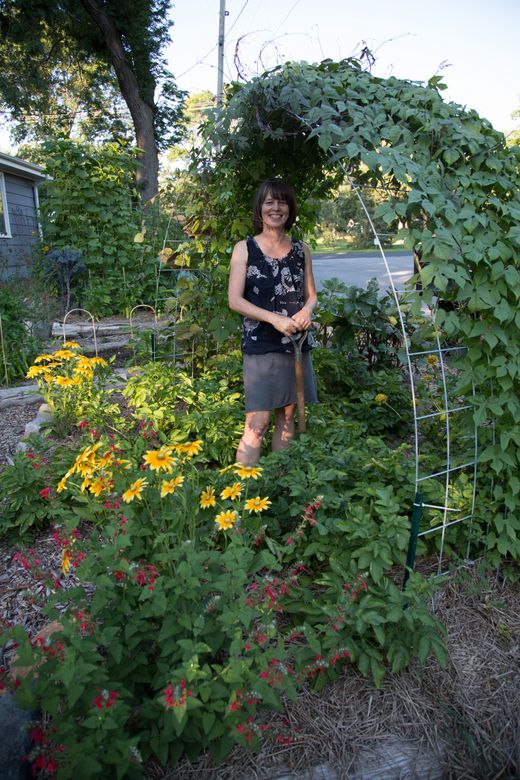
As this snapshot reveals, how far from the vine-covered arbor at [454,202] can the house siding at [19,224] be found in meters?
7.25

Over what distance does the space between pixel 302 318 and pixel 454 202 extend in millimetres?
818

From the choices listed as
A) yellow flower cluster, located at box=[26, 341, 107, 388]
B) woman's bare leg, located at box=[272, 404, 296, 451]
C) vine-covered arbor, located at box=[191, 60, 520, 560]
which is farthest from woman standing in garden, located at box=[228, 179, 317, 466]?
yellow flower cluster, located at box=[26, 341, 107, 388]

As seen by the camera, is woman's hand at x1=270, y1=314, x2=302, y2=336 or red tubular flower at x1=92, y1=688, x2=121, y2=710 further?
woman's hand at x1=270, y1=314, x2=302, y2=336

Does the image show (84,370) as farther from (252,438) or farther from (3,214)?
(3,214)

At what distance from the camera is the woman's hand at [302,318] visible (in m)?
2.58

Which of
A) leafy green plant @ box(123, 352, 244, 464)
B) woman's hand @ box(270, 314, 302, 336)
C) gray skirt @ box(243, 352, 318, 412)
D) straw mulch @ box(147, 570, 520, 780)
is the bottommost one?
straw mulch @ box(147, 570, 520, 780)

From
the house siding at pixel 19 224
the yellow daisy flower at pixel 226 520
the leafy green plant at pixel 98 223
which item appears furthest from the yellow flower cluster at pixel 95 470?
the house siding at pixel 19 224

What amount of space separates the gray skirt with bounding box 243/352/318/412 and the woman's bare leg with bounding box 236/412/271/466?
0.17ft

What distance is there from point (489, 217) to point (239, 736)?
2.02m

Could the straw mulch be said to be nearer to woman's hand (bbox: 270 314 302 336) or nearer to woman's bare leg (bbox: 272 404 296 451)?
woman's bare leg (bbox: 272 404 296 451)

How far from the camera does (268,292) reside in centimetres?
276

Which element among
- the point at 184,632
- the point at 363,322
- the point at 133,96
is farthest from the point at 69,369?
the point at 133,96

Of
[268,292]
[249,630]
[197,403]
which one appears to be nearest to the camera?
[249,630]

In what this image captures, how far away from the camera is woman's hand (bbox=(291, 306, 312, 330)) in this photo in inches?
101
